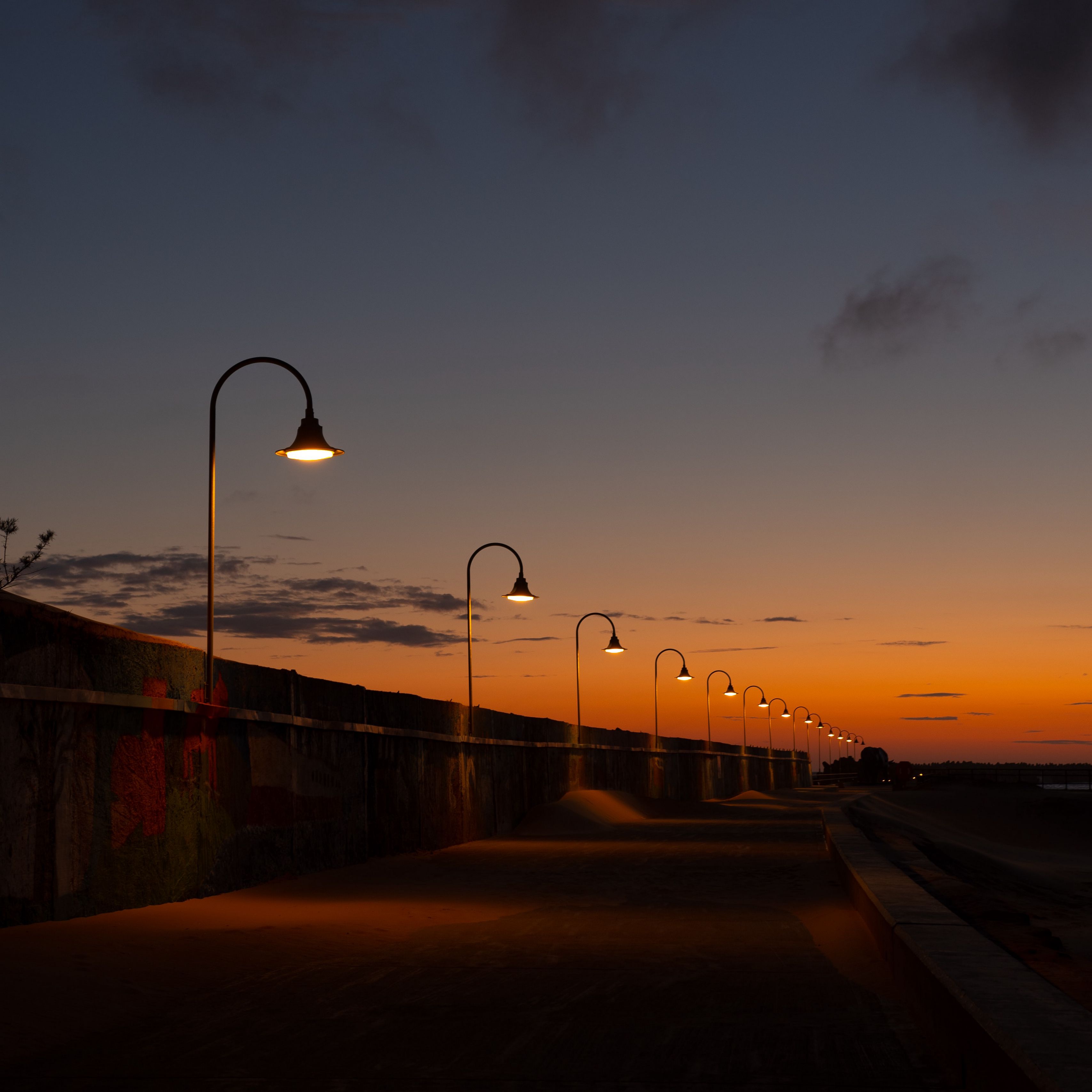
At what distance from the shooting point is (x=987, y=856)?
40875 millimetres

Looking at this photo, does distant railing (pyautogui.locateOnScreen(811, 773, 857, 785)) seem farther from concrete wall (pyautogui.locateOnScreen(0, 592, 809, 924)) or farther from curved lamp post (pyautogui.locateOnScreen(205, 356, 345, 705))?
curved lamp post (pyautogui.locateOnScreen(205, 356, 345, 705))

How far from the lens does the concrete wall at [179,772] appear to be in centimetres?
1002

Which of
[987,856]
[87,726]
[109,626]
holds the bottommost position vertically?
[987,856]

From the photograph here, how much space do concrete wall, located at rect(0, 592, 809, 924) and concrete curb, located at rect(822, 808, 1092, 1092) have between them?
6362 millimetres

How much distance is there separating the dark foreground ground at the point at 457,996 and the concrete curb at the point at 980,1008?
0.66ft

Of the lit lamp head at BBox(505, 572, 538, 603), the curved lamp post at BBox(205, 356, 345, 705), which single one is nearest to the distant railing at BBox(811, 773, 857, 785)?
the lit lamp head at BBox(505, 572, 538, 603)

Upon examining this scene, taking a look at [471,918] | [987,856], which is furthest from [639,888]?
[987,856]

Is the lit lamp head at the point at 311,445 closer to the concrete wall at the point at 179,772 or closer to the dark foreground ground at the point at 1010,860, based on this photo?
the concrete wall at the point at 179,772

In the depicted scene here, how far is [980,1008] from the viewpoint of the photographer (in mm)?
5672

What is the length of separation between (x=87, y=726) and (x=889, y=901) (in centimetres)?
671

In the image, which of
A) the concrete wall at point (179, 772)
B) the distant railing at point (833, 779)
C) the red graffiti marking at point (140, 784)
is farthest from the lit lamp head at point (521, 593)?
the distant railing at point (833, 779)

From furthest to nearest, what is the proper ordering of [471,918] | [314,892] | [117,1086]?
[314,892] < [471,918] < [117,1086]

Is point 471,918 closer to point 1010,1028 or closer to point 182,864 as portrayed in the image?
point 182,864

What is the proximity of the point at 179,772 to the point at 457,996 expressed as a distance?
17.9 ft
